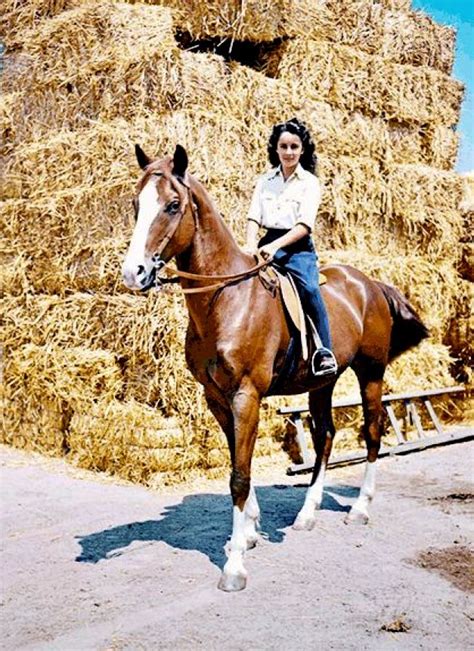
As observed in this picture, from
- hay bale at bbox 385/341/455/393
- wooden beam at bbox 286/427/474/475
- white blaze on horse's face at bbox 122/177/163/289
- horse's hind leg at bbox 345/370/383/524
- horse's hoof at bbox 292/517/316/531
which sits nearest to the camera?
white blaze on horse's face at bbox 122/177/163/289

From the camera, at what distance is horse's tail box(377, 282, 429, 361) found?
546cm

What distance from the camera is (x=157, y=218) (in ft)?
11.3

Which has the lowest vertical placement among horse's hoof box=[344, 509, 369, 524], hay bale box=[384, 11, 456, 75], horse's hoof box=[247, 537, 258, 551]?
horse's hoof box=[247, 537, 258, 551]

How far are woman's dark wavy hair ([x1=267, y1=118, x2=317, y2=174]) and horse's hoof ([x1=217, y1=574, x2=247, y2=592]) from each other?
2547 mm

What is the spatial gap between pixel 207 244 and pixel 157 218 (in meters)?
0.48

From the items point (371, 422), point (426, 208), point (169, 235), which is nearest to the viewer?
point (169, 235)

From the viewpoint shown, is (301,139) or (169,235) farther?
(301,139)

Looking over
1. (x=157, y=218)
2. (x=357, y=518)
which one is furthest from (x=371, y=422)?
(x=157, y=218)

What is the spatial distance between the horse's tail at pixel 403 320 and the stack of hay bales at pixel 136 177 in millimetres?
1482

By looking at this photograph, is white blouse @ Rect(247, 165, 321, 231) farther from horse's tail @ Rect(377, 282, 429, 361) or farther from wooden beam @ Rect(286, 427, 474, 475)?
wooden beam @ Rect(286, 427, 474, 475)

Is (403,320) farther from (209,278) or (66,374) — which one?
(66,374)

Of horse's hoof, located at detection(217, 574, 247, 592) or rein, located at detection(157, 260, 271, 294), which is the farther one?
rein, located at detection(157, 260, 271, 294)

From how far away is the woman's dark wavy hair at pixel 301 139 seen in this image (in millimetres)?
4254

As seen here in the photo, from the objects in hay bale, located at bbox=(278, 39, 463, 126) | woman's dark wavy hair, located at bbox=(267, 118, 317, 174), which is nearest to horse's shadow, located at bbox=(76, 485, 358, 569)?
woman's dark wavy hair, located at bbox=(267, 118, 317, 174)
